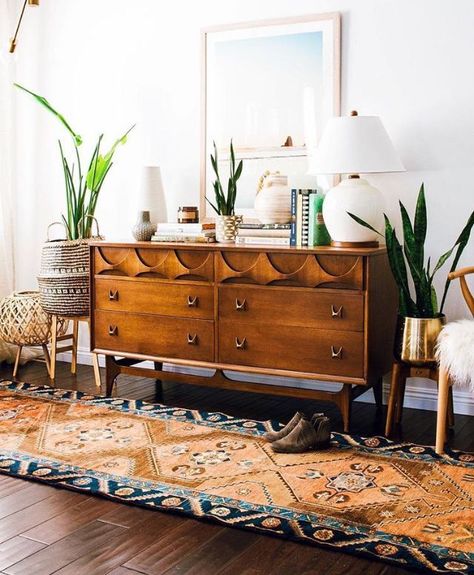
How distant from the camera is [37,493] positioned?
261 centimetres

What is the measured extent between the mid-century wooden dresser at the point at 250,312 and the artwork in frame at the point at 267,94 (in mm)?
543

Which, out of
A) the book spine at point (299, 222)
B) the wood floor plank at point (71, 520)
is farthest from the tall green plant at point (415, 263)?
the wood floor plank at point (71, 520)

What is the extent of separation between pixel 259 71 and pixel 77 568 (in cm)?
258

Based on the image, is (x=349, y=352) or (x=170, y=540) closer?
(x=170, y=540)

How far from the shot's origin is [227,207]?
369 cm

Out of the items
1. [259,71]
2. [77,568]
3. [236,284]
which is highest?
[259,71]

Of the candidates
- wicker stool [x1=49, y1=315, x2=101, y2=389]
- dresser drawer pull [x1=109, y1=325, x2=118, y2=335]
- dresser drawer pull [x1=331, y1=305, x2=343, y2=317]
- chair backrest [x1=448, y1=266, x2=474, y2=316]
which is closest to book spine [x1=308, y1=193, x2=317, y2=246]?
dresser drawer pull [x1=331, y1=305, x2=343, y2=317]

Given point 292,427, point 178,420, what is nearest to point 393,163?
point 292,427

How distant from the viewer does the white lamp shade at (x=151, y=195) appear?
13.0ft

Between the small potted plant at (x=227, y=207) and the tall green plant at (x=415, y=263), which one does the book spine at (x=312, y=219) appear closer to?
the tall green plant at (x=415, y=263)

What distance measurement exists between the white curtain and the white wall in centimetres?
8

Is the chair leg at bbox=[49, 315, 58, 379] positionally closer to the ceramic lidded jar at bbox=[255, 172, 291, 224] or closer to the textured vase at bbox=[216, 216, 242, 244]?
the textured vase at bbox=[216, 216, 242, 244]

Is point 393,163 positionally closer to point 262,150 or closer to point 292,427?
point 262,150

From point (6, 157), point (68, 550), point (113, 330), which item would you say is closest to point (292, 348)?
point (113, 330)
